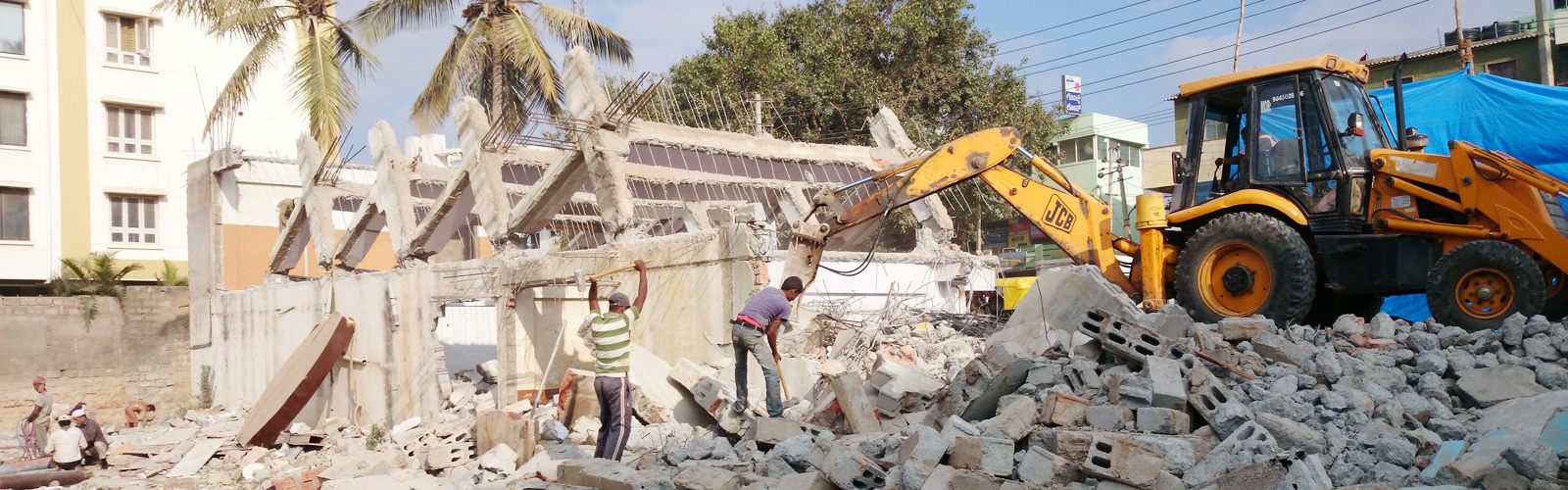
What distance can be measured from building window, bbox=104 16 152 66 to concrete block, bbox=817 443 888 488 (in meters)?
25.2

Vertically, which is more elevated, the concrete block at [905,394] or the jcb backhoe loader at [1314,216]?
the jcb backhoe loader at [1314,216]

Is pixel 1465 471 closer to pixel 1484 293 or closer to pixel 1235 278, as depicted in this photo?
pixel 1484 293

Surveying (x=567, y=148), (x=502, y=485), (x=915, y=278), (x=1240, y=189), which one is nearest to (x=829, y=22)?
(x=915, y=278)

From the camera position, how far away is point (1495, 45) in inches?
1013

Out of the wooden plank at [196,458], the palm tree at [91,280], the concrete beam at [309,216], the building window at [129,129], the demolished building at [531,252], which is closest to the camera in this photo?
the demolished building at [531,252]

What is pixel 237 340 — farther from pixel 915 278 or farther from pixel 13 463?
pixel 915 278

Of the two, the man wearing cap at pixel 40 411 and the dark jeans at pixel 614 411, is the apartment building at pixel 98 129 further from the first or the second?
the dark jeans at pixel 614 411

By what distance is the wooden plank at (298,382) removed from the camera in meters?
13.5

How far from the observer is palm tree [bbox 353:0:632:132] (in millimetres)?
19969

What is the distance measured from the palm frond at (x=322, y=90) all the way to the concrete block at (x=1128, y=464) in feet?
55.5

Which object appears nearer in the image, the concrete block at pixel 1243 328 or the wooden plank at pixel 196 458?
the concrete block at pixel 1243 328

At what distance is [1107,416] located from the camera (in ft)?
21.0

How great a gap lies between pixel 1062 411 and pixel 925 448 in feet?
3.46

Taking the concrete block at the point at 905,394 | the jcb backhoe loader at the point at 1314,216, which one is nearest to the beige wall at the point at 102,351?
the concrete block at the point at 905,394
